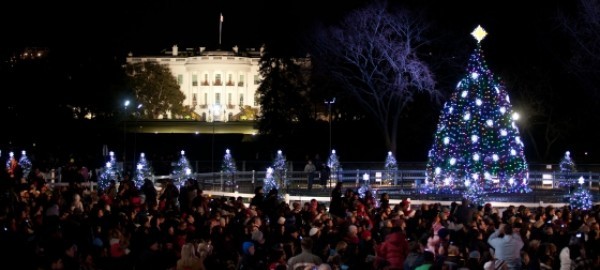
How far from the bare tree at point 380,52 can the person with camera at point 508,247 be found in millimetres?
37419

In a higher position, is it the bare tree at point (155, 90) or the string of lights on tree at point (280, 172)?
the bare tree at point (155, 90)

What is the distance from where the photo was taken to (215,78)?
13875 cm

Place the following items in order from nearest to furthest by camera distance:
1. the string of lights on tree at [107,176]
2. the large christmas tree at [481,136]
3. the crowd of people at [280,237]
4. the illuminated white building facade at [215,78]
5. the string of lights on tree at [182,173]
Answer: the crowd of people at [280,237] < the large christmas tree at [481,136] < the string of lights on tree at [107,176] < the string of lights on tree at [182,173] < the illuminated white building facade at [215,78]

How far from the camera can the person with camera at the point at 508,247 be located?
1288cm

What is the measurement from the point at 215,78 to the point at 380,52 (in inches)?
3469

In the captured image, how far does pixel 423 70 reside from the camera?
50.7 meters

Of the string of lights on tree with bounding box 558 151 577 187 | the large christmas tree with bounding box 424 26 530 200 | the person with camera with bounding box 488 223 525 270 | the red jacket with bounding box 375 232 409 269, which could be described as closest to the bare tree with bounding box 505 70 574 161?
the string of lights on tree with bounding box 558 151 577 187

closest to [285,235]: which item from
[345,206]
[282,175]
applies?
[345,206]

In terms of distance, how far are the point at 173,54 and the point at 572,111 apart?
9878 cm

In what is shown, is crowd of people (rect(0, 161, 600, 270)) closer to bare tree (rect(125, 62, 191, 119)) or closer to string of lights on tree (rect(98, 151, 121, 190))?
string of lights on tree (rect(98, 151, 121, 190))

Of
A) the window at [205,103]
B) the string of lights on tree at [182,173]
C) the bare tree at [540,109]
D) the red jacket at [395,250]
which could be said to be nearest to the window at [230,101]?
the window at [205,103]

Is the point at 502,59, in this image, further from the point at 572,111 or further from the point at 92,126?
the point at 92,126

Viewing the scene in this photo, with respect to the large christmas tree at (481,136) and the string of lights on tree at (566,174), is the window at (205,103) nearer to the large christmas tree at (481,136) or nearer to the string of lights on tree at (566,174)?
the string of lights on tree at (566,174)

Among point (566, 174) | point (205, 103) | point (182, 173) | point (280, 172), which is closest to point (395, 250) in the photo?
point (280, 172)
